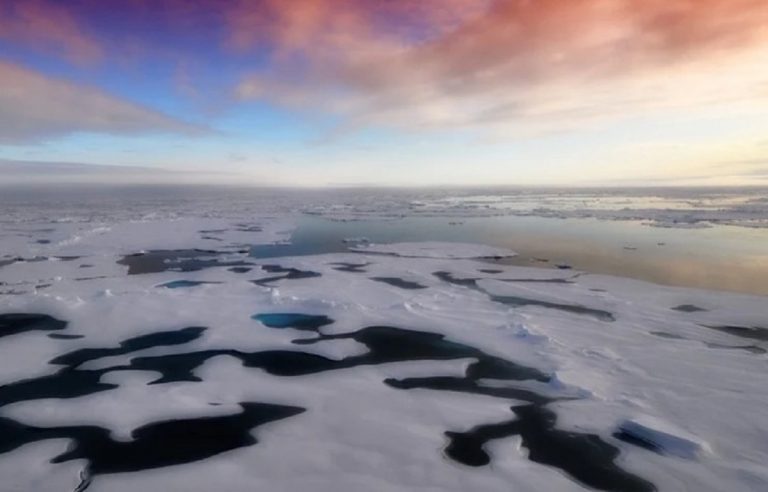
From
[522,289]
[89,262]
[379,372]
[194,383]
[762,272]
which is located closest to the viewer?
[194,383]

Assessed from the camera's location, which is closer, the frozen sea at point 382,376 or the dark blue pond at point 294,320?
the frozen sea at point 382,376

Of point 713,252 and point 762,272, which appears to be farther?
point 713,252

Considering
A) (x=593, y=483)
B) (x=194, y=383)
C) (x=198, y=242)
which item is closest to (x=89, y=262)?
(x=198, y=242)

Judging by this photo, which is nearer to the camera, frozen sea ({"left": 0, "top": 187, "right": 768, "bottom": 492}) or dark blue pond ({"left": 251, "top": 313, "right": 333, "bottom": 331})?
frozen sea ({"left": 0, "top": 187, "right": 768, "bottom": 492})

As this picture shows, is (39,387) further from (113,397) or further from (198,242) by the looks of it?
(198,242)

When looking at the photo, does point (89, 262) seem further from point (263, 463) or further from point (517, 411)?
point (517, 411)

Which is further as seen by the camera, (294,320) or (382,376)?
(294,320)

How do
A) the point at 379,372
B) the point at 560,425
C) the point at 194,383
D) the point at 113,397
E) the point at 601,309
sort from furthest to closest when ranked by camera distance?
the point at 601,309
the point at 379,372
the point at 194,383
the point at 113,397
the point at 560,425
